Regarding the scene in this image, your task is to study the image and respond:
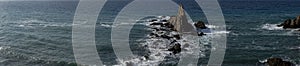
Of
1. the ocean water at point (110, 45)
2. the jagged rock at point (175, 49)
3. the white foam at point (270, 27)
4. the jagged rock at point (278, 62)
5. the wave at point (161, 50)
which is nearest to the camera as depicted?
the jagged rock at point (278, 62)

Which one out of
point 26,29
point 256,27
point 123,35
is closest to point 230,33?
point 256,27

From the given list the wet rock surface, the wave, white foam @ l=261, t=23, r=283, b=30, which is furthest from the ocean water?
the wet rock surface

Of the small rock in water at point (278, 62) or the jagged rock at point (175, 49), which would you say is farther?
the jagged rock at point (175, 49)

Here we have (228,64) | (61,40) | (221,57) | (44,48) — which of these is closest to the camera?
(228,64)

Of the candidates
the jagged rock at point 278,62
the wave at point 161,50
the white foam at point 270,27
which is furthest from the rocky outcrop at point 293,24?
the jagged rock at point 278,62

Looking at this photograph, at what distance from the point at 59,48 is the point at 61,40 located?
7.48 m

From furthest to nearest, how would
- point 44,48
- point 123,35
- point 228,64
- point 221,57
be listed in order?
point 123,35
point 44,48
point 221,57
point 228,64

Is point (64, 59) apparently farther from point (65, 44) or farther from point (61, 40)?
point (61, 40)

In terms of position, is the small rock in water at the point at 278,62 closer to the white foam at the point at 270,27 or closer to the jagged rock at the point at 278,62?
the jagged rock at the point at 278,62

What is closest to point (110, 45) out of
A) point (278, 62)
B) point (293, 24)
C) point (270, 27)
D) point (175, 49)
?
point (175, 49)

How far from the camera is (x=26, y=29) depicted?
84.9 metres

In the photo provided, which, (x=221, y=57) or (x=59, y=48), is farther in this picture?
(x=59, y=48)

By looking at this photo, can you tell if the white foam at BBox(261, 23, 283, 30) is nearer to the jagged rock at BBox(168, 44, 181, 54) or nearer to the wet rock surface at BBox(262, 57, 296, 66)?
the jagged rock at BBox(168, 44, 181, 54)

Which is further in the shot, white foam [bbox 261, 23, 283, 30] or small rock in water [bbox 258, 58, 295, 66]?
white foam [bbox 261, 23, 283, 30]
